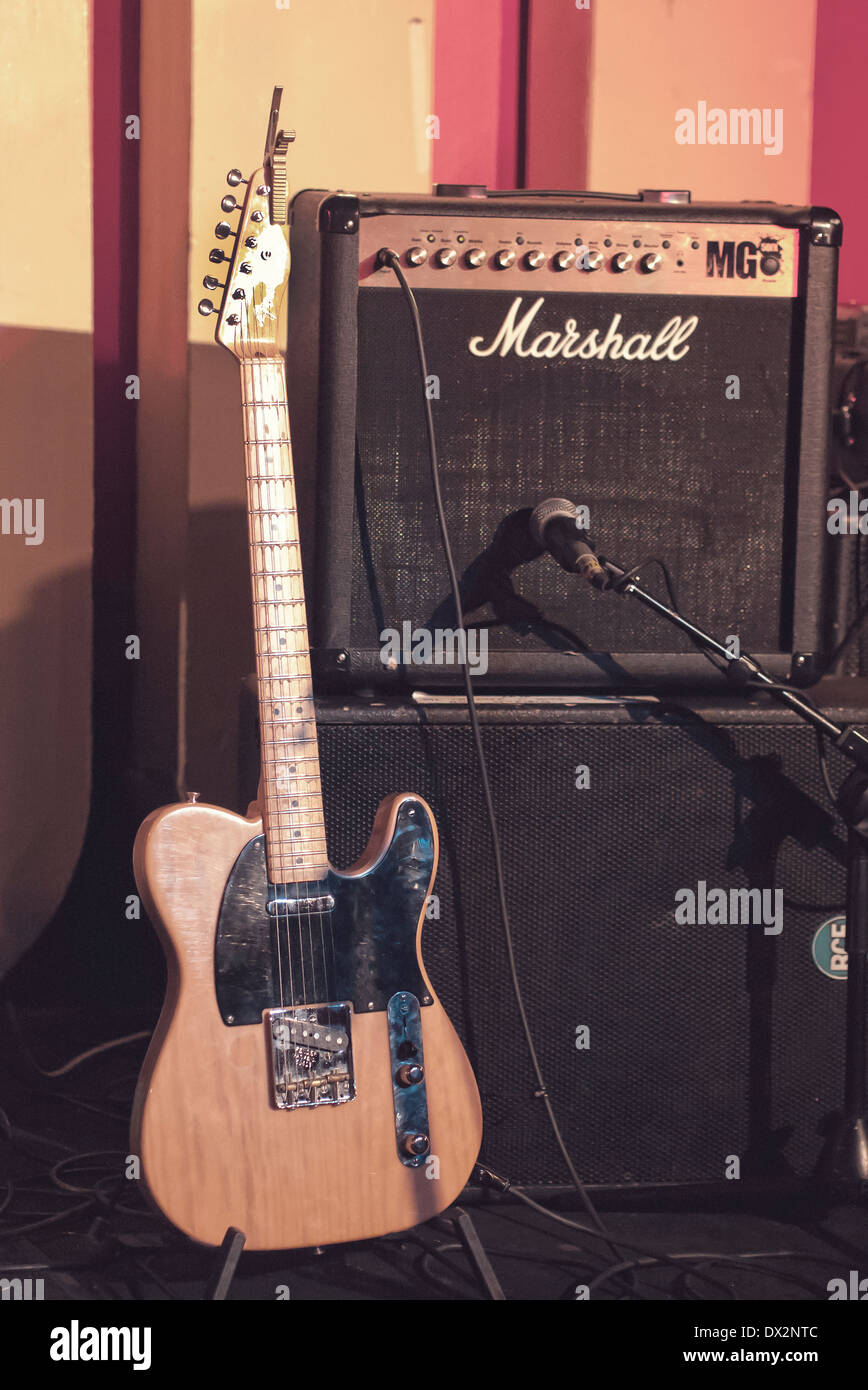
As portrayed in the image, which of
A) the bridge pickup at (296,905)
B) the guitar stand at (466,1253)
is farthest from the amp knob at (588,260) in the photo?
the guitar stand at (466,1253)

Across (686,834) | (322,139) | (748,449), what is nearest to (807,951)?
(686,834)

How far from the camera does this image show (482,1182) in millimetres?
1396

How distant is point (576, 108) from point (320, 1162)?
1.84 meters

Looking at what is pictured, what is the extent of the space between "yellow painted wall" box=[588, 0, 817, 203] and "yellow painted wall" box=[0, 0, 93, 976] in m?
0.89

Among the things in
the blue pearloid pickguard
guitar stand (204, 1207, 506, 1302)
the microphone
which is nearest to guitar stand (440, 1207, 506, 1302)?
guitar stand (204, 1207, 506, 1302)

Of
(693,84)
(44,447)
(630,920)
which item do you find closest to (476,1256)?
(630,920)

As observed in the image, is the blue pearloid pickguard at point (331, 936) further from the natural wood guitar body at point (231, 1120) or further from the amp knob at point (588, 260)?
the amp knob at point (588, 260)

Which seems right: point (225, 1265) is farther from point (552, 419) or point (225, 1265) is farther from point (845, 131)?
point (845, 131)

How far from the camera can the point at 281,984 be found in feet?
4.00

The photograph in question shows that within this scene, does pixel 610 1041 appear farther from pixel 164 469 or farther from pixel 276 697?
pixel 164 469

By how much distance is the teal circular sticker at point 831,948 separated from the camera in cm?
143

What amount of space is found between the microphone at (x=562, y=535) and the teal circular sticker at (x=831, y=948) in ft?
1.60

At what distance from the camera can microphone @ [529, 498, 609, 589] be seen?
1319mm

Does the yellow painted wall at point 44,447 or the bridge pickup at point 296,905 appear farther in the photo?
the yellow painted wall at point 44,447
